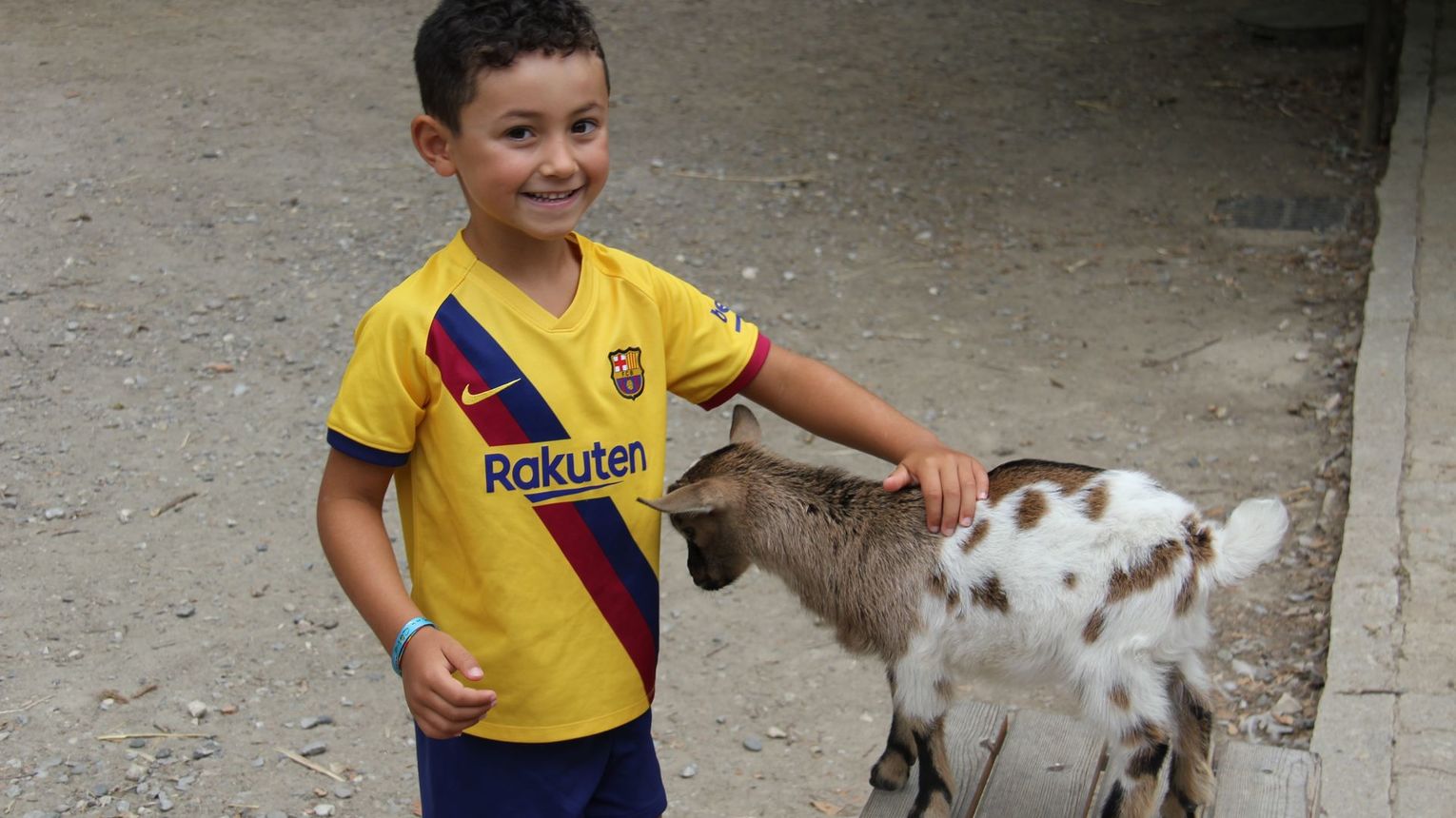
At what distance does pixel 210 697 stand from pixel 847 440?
2.35m

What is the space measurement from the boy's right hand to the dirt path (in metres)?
1.85

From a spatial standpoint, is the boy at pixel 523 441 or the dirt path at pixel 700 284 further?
the dirt path at pixel 700 284

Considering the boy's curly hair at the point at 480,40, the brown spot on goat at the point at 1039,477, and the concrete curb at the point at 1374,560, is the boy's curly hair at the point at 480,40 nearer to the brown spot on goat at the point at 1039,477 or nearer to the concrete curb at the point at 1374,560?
the brown spot on goat at the point at 1039,477

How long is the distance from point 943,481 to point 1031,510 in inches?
9.9

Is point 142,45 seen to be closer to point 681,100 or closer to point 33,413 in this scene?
point 681,100

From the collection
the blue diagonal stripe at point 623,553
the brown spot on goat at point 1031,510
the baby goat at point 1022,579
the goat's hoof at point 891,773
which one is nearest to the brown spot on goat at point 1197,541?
the baby goat at point 1022,579

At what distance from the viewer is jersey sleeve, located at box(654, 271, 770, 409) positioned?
8.34 feet

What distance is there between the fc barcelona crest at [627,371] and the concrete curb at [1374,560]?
2148 mm

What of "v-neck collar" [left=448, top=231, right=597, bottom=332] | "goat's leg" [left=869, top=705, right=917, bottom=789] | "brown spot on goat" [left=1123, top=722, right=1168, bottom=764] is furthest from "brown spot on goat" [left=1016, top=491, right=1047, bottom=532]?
"v-neck collar" [left=448, top=231, right=597, bottom=332]

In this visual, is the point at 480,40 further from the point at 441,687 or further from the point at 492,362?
the point at 441,687

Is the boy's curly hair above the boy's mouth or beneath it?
above

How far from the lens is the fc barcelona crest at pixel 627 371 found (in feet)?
7.82

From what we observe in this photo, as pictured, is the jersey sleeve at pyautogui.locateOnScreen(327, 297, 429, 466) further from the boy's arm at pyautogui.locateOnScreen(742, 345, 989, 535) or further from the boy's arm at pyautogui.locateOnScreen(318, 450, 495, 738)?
the boy's arm at pyautogui.locateOnScreen(742, 345, 989, 535)

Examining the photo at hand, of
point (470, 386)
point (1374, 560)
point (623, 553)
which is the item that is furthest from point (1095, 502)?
point (1374, 560)
